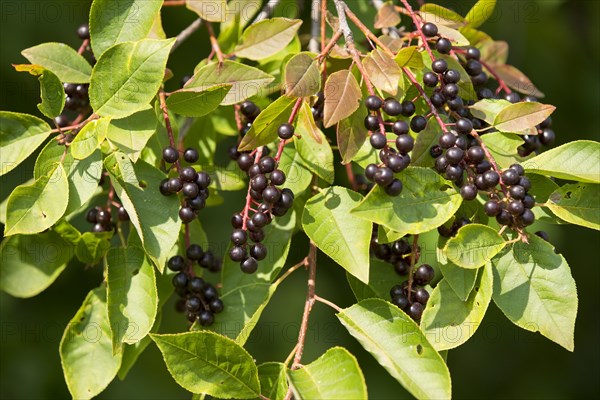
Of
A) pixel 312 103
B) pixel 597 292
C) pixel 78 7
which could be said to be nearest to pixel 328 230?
pixel 312 103

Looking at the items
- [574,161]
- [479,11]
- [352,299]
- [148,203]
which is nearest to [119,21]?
[148,203]

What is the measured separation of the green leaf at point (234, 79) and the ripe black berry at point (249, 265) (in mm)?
362

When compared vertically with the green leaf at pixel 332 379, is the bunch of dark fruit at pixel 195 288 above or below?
below

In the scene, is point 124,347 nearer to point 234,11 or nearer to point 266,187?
A: point 266,187

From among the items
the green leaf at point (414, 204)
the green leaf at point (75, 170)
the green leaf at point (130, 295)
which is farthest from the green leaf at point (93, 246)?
the green leaf at point (414, 204)

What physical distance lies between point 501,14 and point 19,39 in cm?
209

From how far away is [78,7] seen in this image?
3.08m

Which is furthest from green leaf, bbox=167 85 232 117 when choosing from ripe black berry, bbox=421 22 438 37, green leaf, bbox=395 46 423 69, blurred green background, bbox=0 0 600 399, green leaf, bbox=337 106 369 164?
blurred green background, bbox=0 0 600 399

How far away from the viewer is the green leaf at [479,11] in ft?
6.19

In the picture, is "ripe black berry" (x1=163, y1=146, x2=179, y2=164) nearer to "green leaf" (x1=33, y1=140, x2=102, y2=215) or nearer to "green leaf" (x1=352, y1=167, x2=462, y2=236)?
"green leaf" (x1=33, y1=140, x2=102, y2=215)

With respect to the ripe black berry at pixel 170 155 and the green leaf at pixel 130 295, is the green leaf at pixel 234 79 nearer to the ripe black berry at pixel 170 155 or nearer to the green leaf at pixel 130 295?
the ripe black berry at pixel 170 155

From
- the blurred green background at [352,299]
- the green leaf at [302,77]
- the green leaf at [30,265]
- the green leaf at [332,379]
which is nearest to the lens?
the green leaf at [332,379]

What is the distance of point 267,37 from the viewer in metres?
1.85

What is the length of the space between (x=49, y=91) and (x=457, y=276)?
0.94 metres
